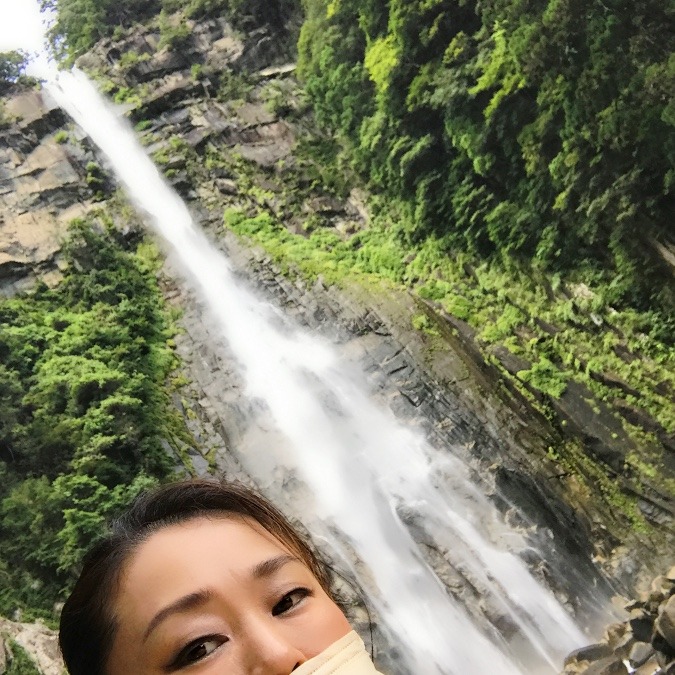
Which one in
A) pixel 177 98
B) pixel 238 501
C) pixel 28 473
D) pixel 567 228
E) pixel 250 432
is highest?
pixel 177 98

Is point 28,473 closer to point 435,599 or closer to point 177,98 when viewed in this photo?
point 435,599

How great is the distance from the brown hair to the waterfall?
5.24 m

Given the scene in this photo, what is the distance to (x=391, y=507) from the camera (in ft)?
25.0

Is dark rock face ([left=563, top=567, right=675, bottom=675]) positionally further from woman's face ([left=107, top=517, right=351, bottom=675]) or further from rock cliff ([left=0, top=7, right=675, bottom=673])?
woman's face ([left=107, top=517, right=351, bottom=675])

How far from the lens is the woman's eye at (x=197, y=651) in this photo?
135 centimetres

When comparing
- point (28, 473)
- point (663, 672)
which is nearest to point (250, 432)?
point (28, 473)

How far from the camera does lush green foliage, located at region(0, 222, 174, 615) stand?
7004mm

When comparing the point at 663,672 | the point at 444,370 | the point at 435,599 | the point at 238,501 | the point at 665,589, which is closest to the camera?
the point at 238,501

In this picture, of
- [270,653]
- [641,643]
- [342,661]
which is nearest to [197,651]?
[270,653]

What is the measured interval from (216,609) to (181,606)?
0.27ft

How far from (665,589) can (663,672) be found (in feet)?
3.31

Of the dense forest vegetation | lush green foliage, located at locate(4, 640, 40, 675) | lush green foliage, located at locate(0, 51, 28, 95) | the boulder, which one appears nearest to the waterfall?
the boulder

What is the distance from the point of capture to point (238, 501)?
1862 mm

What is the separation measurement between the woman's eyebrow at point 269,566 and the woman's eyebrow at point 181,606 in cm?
13
